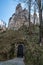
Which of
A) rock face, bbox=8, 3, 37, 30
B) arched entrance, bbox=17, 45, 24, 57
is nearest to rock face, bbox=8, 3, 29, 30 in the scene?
rock face, bbox=8, 3, 37, 30

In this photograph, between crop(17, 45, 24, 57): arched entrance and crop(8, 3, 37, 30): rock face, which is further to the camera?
crop(8, 3, 37, 30): rock face

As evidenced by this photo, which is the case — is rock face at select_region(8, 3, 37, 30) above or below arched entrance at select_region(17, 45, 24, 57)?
above

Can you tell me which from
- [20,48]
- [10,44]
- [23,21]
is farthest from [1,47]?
[23,21]

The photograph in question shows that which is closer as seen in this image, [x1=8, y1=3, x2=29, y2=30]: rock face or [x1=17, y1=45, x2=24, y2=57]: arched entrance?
[x1=17, y1=45, x2=24, y2=57]: arched entrance

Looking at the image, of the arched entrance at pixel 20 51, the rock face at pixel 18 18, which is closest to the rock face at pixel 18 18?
the rock face at pixel 18 18

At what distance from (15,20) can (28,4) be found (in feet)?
27.5

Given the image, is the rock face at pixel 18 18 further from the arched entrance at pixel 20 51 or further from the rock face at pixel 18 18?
the arched entrance at pixel 20 51

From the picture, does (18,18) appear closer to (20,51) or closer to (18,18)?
(18,18)

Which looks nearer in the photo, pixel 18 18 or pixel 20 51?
pixel 20 51

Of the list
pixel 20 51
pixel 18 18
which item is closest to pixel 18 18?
pixel 18 18

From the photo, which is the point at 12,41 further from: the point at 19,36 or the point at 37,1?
the point at 37,1

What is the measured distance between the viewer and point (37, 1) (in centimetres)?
1644

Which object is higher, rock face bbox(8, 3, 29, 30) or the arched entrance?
rock face bbox(8, 3, 29, 30)

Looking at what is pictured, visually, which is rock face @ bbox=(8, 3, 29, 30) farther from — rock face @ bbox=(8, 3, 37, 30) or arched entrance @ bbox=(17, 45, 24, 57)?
arched entrance @ bbox=(17, 45, 24, 57)
